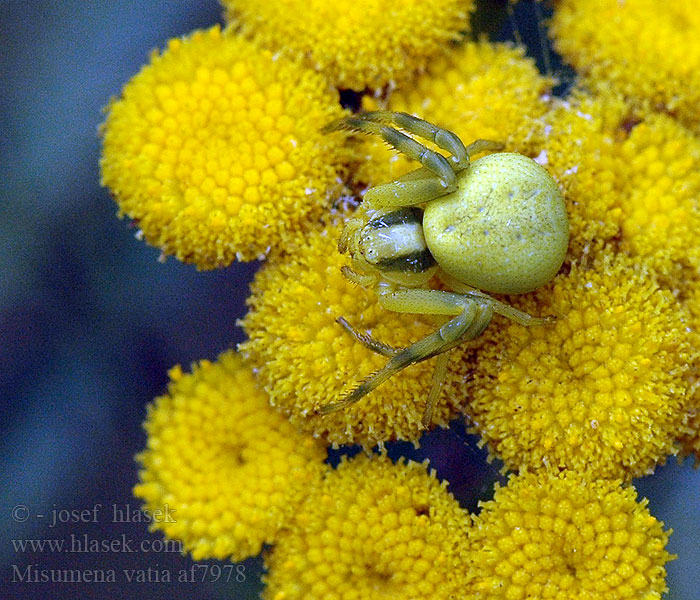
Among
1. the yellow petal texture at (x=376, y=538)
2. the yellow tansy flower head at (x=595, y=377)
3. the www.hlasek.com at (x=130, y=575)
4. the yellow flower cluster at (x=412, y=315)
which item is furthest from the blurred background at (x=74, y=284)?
the yellow tansy flower head at (x=595, y=377)

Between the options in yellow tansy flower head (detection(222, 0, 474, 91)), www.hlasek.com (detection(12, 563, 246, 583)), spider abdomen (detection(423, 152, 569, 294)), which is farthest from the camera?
www.hlasek.com (detection(12, 563, 246, 583))

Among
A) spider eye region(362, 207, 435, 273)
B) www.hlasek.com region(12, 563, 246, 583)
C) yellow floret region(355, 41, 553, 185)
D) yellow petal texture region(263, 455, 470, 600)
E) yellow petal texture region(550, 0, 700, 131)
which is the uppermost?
yellow petal texture region(550, 0, 700, 131)

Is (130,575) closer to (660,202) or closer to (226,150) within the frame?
(226,150)

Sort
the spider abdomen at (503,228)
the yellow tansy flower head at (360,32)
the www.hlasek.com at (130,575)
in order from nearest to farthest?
1. the spider abdomen at (503,228)
2. the yellow tansy flower head at (360,32)
3. the www.hlasek.com at (130,575)

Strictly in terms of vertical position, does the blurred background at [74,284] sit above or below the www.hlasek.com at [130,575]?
above

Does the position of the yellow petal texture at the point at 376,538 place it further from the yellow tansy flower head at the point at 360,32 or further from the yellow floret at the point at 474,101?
the yellow tansy flower head at the point at 360,32

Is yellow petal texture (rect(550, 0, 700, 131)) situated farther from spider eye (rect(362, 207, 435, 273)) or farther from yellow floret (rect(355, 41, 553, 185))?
spider eye (rect(362, 207, 435, 273))

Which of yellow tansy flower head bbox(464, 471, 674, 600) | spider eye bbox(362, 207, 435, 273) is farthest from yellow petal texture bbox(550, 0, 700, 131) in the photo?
yellow tansy flower head bbox(464, 471, 674, 600)

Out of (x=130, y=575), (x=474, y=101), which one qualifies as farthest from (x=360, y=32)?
(x=130, y=575)
